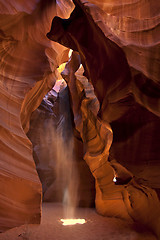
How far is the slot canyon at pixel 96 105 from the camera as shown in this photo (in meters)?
4.18

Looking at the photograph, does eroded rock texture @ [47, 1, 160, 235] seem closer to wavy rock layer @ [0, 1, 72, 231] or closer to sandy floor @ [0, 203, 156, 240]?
sandy floor @ [0, 203, 156, 240]

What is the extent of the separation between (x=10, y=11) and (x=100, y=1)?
8.90ft

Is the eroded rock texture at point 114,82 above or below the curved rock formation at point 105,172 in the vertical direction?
above

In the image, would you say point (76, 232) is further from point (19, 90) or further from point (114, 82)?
point (19, 90)

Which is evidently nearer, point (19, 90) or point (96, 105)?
point (19, 90)

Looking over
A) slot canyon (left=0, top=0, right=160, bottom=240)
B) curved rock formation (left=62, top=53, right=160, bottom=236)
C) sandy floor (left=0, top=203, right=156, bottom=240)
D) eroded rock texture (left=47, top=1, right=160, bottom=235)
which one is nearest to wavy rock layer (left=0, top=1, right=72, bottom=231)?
slot canyon (left=0, top=0, right=160, bottom=240)

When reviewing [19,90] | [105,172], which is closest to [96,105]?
[105,172]

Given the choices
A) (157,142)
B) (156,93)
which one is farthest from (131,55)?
(157,142)

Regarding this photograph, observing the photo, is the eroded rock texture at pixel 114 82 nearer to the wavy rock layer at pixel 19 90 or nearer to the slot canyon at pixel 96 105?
the slot canyon at pixel 96 105

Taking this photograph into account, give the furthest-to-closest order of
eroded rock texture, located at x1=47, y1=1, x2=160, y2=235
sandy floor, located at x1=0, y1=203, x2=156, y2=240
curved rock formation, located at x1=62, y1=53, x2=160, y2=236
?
curved rock formation, located at x1=62, y1=53, x2=160, y2=236 → sandy floor, located at x1=0, y1=203, x2=156, y2=240 → eroded rock texture, located at x1=47, y1=1, x2=160, y2=235

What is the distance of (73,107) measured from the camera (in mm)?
11773

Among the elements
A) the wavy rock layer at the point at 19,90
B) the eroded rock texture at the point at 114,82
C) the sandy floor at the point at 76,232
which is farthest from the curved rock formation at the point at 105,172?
the wavy rock layer at the point at 19,90

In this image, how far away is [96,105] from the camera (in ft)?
31.9

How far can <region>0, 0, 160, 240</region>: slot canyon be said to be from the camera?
13.7 ft
